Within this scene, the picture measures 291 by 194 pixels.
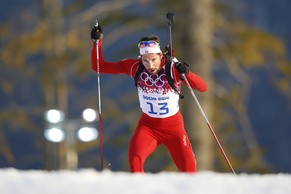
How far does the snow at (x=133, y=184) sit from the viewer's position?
123 inches

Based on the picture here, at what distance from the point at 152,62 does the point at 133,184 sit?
2.22 metres

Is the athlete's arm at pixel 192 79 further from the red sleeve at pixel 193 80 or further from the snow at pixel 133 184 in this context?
the snow at pixel 133 184

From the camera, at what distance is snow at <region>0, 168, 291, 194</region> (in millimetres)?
3115

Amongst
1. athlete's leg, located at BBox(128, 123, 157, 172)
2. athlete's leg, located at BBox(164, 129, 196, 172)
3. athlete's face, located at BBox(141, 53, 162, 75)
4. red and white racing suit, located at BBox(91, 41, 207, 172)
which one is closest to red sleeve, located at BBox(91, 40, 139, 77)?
red and white racing suit, located at BBox(91, 41, 207, 172)

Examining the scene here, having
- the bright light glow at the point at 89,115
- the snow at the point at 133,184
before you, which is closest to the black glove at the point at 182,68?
the bright light glow at the point at 89,115

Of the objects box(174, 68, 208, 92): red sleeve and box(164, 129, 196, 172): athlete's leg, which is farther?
box(164, 129, 196, 172): athlete's leg

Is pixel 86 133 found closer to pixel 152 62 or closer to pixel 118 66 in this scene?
pixel 118 66

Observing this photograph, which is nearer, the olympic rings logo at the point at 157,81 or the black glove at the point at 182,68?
the black glove at the point at 182,68

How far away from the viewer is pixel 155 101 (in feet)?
17.9

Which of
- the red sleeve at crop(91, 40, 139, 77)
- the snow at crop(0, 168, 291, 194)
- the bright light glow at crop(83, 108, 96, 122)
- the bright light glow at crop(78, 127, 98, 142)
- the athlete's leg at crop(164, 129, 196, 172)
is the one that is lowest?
the bright light glow at crop(78, 127, 98, 142)

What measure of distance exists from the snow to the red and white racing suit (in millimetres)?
1963

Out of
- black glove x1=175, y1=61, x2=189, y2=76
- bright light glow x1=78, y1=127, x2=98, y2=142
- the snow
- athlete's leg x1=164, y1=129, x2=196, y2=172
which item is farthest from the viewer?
bright light glow x1=78, y1=127, x2=98, y2=142

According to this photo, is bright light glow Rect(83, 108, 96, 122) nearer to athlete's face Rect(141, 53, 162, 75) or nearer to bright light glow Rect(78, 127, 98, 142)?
athlete's face Rect(141, 53, 162, 75)

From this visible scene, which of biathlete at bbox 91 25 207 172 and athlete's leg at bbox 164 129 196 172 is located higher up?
biathlete at bbox 91 25 207 172
